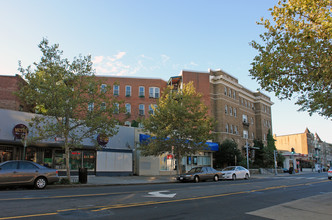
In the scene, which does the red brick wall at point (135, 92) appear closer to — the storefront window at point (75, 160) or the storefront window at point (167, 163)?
the storefront window at point (167, 163)

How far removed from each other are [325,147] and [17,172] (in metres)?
116

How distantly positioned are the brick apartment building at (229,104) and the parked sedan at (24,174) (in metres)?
28.2

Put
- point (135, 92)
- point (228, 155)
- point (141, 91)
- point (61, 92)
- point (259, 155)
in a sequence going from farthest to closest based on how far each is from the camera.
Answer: point (259, 155)
point (141, 91)
point (135, 92)
point (228, 155)
point (61, 92)

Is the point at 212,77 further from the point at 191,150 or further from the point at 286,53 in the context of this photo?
the point at 286,53

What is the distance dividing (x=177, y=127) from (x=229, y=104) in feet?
77.3

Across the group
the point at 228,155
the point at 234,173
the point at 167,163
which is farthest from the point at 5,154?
the point at 228,155

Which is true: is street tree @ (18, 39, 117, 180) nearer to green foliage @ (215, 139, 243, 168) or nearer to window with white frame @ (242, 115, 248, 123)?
green foliage @ (215, 139, 243, 168)

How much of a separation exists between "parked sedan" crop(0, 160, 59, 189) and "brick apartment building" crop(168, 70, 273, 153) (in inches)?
1111

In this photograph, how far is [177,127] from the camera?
27.0 m

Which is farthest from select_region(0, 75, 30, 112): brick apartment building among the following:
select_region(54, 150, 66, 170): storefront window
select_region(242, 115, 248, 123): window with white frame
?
select_region(242, 115, 248, 123): window with white frame

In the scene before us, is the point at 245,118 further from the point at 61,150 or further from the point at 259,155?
the point at 61,150

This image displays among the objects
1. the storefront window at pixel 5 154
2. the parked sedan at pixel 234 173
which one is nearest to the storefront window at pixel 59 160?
the storefront window at pixel 5 154

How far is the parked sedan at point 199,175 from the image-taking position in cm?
2328

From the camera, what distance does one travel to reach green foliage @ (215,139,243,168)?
3981 centimetres
